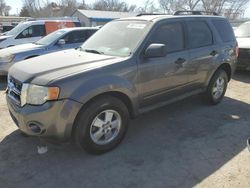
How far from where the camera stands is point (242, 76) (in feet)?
27.6

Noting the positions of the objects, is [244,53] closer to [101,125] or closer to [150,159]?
[150,159]

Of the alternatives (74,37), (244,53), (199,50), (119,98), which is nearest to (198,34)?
(199,50)

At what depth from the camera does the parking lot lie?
10.3 ft

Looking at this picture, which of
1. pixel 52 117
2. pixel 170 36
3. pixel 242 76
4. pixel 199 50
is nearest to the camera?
pixel 52 117

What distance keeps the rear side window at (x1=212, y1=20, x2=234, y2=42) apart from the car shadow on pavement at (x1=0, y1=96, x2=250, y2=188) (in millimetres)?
1693

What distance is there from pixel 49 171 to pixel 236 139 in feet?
8.92

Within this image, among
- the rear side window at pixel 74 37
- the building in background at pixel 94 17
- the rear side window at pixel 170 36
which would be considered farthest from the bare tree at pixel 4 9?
the rear side window at pixel 170 36

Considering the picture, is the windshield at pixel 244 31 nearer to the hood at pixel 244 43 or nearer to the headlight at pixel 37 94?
the hood at pixel 244 43

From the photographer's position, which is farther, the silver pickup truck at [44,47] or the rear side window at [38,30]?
the rear side window at [38,30]

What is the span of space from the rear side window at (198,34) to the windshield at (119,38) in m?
0.95

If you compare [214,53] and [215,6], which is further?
[215,6]

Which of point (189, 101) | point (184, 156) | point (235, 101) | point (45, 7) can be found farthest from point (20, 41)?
point (45, 7)

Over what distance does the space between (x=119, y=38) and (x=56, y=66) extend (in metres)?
1.18

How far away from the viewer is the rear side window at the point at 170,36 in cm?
414
